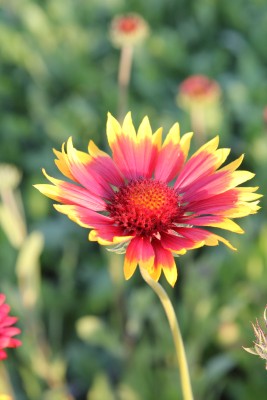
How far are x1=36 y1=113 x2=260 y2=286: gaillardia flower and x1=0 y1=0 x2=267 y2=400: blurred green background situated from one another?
0.58 m

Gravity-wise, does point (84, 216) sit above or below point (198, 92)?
below

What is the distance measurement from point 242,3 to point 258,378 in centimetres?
208

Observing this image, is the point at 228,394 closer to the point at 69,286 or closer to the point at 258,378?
the point at 258,378

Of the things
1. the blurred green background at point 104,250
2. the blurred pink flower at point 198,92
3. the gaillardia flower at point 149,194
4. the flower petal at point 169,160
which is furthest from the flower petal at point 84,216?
the blurred pink flower at point 198,92

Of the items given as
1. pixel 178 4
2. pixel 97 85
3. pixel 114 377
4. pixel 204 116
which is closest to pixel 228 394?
pixel 114 377

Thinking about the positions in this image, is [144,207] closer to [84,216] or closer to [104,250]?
[84,216]

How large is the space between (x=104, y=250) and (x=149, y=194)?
41.1 inches

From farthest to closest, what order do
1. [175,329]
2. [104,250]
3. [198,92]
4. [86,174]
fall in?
1. [198,92]
2. [104,250]
3. [86,174]
4. [175,329]

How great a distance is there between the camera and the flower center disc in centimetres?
78

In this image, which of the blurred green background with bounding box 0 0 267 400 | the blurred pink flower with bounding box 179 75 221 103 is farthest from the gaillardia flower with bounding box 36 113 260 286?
the blurred pink flower with bounding box 179 75 221 103

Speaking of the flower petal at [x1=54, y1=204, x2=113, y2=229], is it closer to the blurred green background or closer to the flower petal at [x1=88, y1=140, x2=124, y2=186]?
the flower petal at [x1=88, y1=140, x2=124, y2=186]

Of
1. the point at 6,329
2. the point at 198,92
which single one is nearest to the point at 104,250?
the point at 198,92

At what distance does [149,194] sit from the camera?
0.82m

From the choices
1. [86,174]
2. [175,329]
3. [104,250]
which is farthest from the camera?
[104,250]
